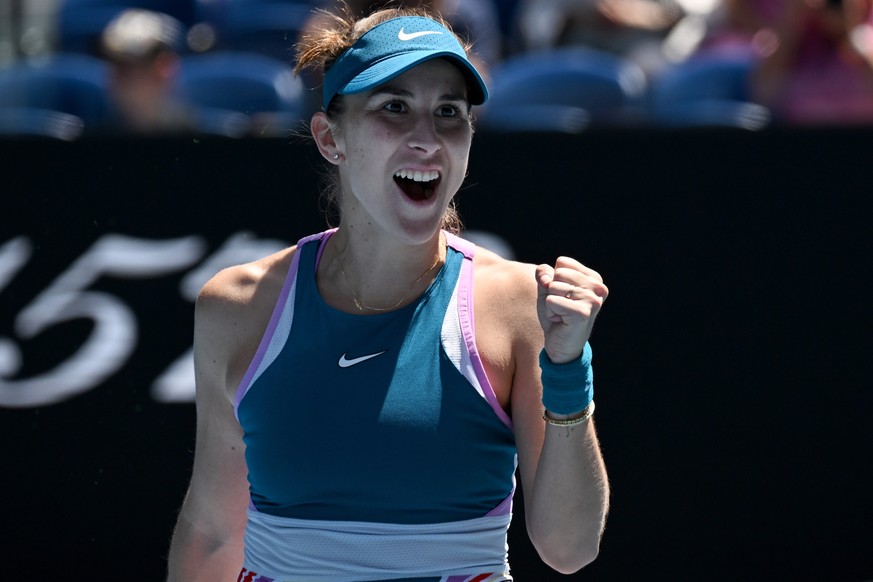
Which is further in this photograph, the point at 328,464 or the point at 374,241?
the point at 374,241

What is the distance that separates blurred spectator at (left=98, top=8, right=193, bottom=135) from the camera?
530 cm

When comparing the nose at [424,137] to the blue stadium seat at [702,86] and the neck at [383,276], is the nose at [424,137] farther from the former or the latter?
the blue stadium seat at [702,86]

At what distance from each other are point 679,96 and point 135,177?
2.50 m

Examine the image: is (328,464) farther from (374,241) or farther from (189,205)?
(189,205)

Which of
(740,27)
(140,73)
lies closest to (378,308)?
(140,73)

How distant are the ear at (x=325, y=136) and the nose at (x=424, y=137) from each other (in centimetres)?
19

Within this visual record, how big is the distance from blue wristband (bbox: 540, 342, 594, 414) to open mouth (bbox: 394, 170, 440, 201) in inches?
14.4

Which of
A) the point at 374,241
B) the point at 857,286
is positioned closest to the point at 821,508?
the point at 857,286

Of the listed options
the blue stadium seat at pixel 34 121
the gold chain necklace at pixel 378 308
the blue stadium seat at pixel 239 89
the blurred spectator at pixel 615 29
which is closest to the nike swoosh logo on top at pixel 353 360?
the gold chain necklace at pixel 378 308

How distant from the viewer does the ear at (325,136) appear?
2.21 m

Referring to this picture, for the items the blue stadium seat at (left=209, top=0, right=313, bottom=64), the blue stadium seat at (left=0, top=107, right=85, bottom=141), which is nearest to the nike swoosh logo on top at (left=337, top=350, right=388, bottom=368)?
the blue stadium seat at (left=0, top=107, right=85, bottom=141)

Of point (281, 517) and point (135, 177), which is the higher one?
point (135, 177)

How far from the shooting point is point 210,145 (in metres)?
4.10

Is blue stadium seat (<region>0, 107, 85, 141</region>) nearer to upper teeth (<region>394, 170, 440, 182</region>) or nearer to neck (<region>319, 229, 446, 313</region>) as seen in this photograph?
neck (<region>319, 229, 446, 313</region>)
